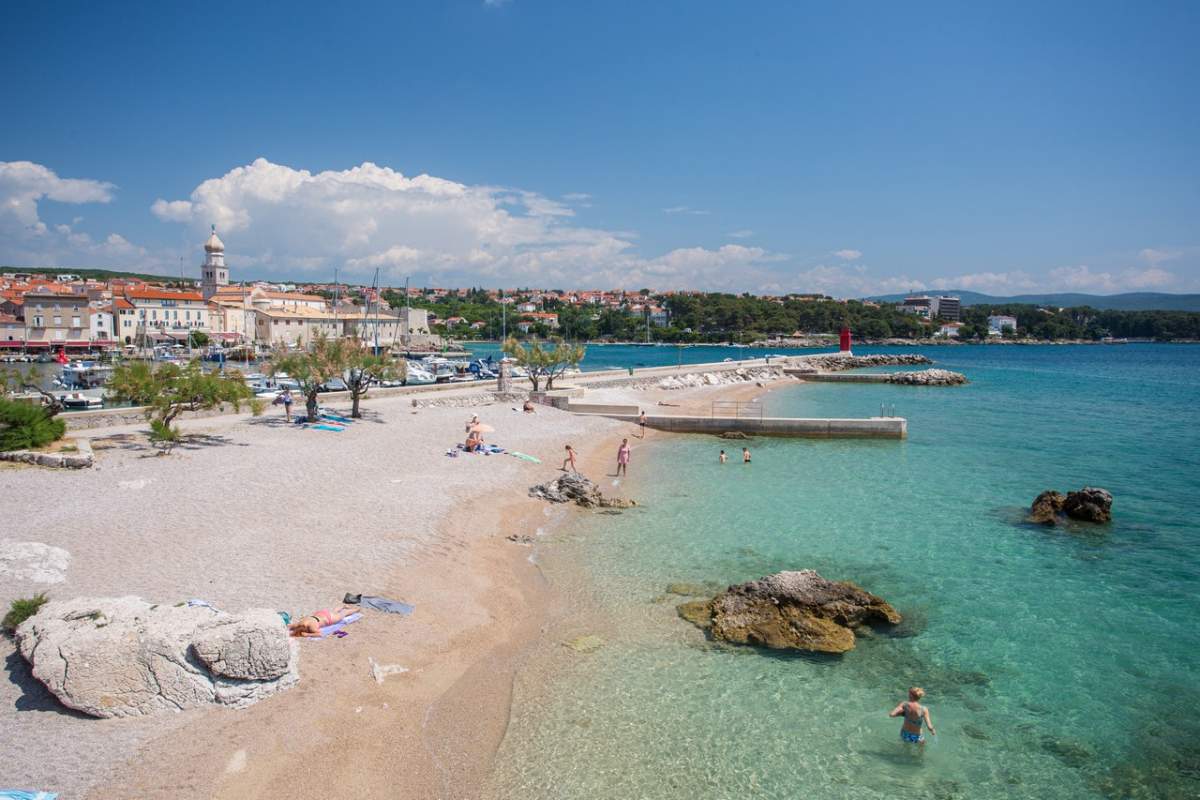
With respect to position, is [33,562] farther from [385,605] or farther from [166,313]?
[166,313]

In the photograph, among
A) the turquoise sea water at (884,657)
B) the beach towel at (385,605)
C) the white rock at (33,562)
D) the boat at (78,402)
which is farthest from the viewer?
the boat at (78,402)

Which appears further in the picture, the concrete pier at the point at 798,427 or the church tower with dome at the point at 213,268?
the church tower with dome at the point at 213,268

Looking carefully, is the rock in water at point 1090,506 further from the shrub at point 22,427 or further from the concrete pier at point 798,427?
the shrub at point 22,427

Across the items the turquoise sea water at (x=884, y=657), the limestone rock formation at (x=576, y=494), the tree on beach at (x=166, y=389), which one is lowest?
the turquoise sea water at (x=884, y=657)

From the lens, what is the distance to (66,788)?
18.7 ft

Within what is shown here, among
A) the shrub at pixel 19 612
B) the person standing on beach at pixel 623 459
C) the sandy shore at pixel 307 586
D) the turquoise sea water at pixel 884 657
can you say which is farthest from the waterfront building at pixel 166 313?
the shrub at pixel 19 612

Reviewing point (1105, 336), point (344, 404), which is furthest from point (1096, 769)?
point (1105, 336)

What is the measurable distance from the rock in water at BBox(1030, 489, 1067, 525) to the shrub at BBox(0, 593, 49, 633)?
743 inches

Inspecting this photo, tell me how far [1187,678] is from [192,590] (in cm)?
1352

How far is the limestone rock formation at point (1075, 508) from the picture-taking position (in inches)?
645

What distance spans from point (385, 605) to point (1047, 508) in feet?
50.9

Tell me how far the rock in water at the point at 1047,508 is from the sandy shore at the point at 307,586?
1019 cm

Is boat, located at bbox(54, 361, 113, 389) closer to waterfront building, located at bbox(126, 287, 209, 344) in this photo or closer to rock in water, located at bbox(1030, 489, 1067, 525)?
waterfront building, located at bbox(126, 287, 209, 344)

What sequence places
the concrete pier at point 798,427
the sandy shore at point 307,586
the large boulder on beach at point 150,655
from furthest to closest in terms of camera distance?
the concrete pier at point 798,427
the large boulder on beach at point 150,655
the sandy shore at point 307,586
